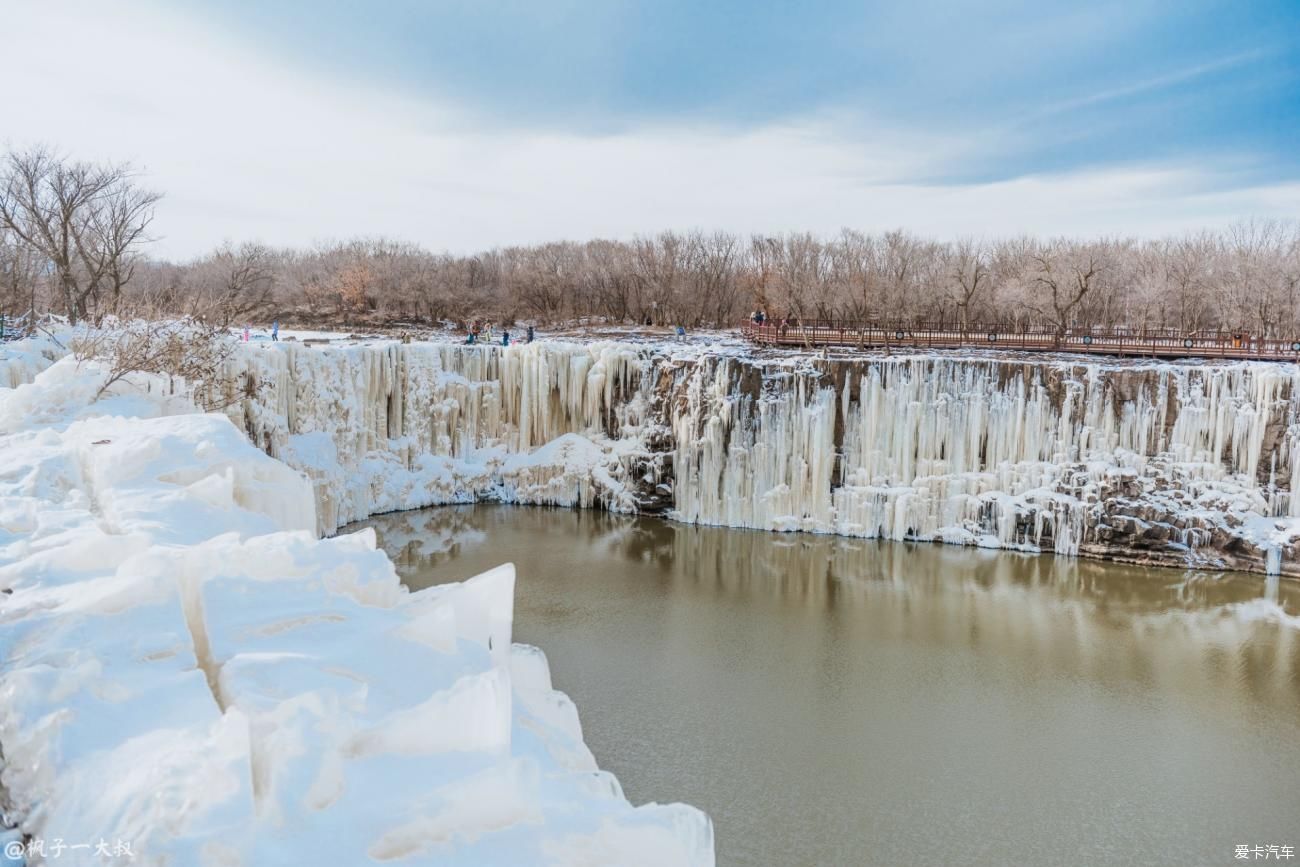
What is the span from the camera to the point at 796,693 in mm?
11148

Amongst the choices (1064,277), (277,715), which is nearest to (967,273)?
(1064,277)

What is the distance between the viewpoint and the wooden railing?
21125mm

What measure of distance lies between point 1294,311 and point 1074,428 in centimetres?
1345

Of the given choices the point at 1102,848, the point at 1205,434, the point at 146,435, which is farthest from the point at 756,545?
the point at 146,435

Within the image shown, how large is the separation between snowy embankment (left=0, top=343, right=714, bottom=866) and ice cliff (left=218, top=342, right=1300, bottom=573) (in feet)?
46.2

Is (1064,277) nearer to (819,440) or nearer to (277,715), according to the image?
(819,440)

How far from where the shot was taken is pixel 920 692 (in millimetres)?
11359

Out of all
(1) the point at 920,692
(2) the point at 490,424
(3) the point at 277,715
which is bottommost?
(1) the point at 920,692

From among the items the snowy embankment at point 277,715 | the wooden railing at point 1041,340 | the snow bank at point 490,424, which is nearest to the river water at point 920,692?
the snow bank at point 490,424

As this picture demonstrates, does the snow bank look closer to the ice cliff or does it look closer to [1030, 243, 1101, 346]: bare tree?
the ice cliff

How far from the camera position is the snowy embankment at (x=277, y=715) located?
2.78m

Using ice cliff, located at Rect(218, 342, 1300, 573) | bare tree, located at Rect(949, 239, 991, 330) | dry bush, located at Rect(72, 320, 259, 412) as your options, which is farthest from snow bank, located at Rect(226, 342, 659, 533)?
bare tree, located at Rect(949, 239, 991, 330)

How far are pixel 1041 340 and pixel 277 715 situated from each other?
24.0m

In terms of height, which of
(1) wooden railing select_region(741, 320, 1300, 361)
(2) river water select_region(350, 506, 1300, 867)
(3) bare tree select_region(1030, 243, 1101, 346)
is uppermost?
(3) bare tree select_region(1030, 243, 1101, 346)
